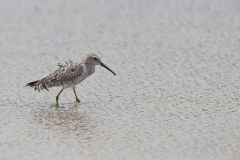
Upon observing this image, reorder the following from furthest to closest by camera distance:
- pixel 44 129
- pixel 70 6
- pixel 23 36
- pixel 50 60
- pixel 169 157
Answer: pixel 70 6 → pixel 23 36 → pixel 50 60 → pixel 44 129 → pixel 169 157

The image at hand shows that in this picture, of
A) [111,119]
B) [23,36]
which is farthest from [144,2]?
[111,119]

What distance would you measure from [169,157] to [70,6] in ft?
41.5

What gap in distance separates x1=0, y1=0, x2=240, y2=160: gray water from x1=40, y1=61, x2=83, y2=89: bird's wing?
344 mm

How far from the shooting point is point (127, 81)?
13.7 m

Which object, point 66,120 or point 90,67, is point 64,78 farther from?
point 66,120

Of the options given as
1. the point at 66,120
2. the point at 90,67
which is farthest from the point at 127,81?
the point at 66,120

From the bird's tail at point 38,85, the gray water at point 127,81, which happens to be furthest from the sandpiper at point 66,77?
the gray water at point 127,81

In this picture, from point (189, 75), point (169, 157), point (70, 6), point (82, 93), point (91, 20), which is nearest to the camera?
point (169, 157)

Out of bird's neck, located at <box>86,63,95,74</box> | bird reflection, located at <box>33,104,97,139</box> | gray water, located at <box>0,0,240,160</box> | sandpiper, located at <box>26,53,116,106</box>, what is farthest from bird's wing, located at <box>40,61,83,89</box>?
bird reflection, located at <box>33,104,97,139</box>

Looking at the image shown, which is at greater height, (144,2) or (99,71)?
(144,2)

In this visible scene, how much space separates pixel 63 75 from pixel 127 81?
171 centimetres

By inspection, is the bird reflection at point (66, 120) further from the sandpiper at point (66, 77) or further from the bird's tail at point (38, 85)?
the bird's tail at point (38, 85)

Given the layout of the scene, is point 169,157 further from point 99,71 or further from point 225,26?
point 225,26

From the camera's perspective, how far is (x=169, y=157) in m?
9.52
